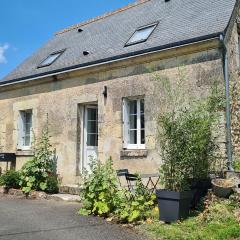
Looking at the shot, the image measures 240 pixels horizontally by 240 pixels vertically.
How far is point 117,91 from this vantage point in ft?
31.5

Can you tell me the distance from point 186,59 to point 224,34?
1.01m

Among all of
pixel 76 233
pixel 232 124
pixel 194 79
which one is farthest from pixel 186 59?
pixel 76 233

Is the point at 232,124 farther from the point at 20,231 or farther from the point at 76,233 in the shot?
the point at 20,231

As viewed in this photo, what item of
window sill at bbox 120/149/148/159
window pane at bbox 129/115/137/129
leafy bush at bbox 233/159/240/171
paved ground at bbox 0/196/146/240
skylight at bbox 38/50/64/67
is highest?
skylight at bbox 38/50/64/67

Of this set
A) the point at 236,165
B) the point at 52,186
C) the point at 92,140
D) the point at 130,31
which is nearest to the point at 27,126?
the point at 92,140

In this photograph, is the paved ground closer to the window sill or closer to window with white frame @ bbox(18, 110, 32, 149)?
the window sill

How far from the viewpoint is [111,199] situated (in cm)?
712

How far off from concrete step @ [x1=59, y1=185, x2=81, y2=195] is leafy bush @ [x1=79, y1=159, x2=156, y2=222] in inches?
89.9

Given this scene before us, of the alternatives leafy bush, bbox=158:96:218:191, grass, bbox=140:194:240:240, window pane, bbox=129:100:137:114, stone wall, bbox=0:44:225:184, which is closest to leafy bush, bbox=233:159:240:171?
stone wall, bbox=0:44:225:184

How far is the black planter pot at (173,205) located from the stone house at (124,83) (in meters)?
1.84

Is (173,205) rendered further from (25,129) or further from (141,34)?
(25,129)

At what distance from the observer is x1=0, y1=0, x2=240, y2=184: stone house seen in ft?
26.9

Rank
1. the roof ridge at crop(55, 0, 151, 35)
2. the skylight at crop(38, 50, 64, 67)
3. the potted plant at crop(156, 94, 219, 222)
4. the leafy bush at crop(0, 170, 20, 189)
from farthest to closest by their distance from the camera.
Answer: the roof ridge at crop(55, 0, 151, 35) → the skylight at crop(38, 50, 64, 67) → the leafy bush at crop(0, 170, 20, 189) → the potted plant at crop(156, 94, 219, 222)

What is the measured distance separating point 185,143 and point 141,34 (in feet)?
15.5
